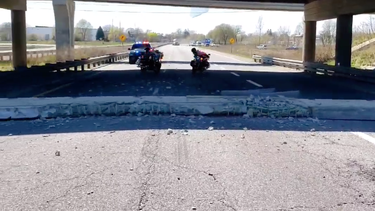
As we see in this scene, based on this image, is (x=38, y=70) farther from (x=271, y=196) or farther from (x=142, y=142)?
(x=271, y=196)

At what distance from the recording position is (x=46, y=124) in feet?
30.5

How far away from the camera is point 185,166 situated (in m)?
6.14

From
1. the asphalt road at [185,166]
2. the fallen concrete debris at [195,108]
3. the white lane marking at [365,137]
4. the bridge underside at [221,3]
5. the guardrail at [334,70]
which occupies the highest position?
the bridge underside at [221,3]

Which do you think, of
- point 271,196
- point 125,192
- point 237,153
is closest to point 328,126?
point 237,153

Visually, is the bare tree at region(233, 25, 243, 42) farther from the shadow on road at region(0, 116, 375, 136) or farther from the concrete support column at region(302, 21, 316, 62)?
the shadow on road at region(0, 116, 375, 136)

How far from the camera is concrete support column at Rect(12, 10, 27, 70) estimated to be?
3019cm

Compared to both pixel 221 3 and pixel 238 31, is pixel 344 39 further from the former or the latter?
pixel 238 31

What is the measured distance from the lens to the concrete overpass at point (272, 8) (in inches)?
1071

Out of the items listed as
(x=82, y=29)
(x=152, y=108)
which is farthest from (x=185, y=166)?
(x=82, y=29)

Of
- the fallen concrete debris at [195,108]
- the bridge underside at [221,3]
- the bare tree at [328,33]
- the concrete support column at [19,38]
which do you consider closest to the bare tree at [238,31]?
the bare tree at [328,33]

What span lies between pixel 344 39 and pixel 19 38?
23.1m

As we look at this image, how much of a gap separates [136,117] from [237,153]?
3773 mm

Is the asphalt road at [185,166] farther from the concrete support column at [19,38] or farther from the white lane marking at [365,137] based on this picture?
the concrete support column at [19,38]

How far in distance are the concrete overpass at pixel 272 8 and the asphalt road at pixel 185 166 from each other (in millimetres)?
18901
